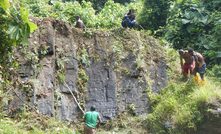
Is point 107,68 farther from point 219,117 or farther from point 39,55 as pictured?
point 219,117

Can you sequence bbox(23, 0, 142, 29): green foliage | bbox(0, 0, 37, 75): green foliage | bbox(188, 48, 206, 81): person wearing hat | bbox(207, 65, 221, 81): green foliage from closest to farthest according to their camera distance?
bbox(0, 0, 37, 75): green foliage < bbox(188, 48, 206, 81): person wearing hat < bbox(207, 65, 221, 81): green foliage < bbox(23, 0, 142, 29): green foliage

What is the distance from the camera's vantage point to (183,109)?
39.2ft

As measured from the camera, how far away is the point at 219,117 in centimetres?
1140

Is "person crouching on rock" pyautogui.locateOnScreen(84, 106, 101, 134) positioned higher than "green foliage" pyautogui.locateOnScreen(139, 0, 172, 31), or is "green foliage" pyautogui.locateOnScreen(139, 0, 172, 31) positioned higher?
"green foliage" pyautogui.locateOnScreen(139, 0, 172, 31)

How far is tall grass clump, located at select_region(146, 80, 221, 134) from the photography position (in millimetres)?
11695

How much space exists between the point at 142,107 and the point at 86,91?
1699 millimetres

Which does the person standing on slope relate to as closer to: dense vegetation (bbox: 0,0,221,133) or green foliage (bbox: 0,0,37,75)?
dense vegetation (bbox: 0,0,221,133)

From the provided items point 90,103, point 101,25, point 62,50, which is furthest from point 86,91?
point 101,25

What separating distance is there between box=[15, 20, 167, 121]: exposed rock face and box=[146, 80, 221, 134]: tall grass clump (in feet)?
2.85

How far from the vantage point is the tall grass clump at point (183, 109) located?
11.7m

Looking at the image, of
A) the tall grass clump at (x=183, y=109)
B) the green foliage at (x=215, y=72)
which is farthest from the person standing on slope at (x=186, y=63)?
the green foliage at (x=215, y=72)

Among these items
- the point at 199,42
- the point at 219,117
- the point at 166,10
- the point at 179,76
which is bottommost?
the point at 219,117

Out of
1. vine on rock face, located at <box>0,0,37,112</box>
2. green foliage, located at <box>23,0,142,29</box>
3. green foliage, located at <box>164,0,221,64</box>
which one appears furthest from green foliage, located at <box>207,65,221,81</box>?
vine on rock face, located at <box>0,0,37,112</box>

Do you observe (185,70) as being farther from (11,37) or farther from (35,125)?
(11,37)
